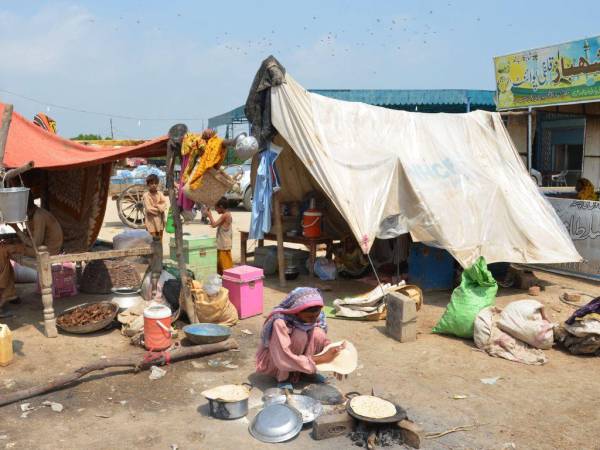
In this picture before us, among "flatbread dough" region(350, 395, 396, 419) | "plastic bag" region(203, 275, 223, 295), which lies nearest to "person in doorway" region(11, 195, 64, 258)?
"plastic bag" region(203, 275, 223, 295)

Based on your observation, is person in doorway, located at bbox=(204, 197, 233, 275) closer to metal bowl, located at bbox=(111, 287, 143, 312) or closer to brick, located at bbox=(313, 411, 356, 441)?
metal bowl, located at bbox=(111, 287, 143, 312)

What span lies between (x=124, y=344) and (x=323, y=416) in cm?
260

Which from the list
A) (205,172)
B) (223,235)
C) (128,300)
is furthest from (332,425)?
(223,235)

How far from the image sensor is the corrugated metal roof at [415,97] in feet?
70.2

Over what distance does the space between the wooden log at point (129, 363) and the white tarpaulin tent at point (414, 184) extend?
2320 millimetres

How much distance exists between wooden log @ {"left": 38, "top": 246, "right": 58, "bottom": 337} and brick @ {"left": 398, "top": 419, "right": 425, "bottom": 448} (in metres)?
3.74

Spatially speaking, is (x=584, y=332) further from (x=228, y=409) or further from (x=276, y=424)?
(x=228, y=409)

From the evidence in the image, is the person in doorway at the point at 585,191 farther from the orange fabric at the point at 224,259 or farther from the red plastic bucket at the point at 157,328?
the red plastic bucket at the point at 157,328

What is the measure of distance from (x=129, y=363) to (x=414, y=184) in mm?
4225

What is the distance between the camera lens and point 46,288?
5.51 metres

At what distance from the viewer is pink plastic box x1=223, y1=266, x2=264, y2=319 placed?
245 inches

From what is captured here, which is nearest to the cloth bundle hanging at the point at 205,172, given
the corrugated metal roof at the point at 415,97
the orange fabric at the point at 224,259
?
the orange fabric at the point at 224,259

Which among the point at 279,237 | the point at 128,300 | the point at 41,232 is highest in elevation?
the point at 41,232

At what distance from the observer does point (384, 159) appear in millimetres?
7312
